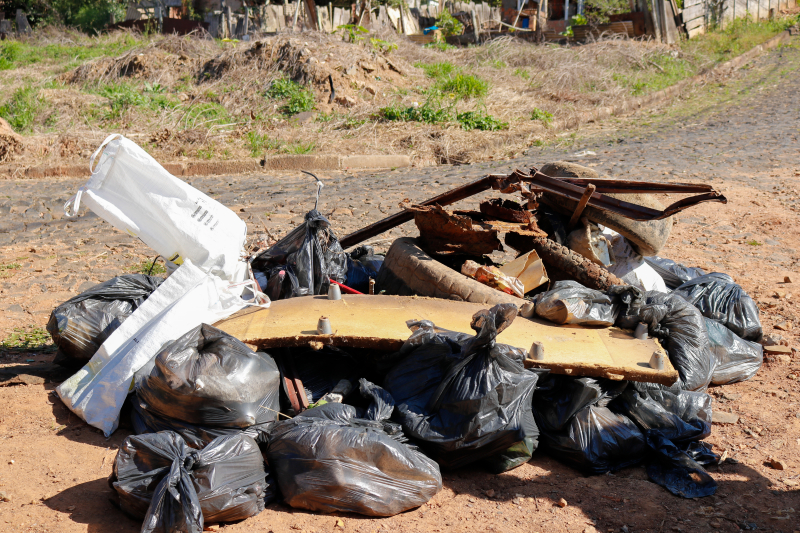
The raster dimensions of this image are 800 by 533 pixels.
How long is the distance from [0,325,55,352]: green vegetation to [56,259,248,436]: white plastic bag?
42.5 inches

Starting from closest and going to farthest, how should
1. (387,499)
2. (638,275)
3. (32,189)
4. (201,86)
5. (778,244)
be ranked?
1. (387,499)
2. (638,275)
3. (778,244)
4. (32,189)
5. (201,86)

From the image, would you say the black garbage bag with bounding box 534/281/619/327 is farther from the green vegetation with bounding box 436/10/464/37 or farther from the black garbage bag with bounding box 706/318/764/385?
the green vegetation with bounding box 436/10/464/37

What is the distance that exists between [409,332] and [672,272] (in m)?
2.43

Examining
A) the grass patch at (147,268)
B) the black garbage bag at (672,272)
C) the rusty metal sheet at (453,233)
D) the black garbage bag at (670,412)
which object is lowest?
the black garbage bag at (670,412)

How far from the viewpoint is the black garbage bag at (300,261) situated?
3.78 meters

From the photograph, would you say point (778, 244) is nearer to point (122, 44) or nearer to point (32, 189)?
point (32, 189)

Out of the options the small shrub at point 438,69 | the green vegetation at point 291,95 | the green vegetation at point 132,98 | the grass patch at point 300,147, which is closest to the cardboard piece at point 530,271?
the grass patch at point 300,147

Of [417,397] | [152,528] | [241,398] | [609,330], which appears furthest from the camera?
[609,330]

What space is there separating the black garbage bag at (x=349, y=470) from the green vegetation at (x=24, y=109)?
9760 mm

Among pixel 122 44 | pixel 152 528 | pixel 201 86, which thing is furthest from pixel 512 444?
pixel 122 44

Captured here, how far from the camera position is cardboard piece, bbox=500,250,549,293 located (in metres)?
3.76

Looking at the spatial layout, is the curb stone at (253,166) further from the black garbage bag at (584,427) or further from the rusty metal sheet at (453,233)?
the black garbage bag at (584,427)

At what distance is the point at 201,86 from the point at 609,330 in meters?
10.4

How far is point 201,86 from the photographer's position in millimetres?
11844
